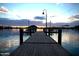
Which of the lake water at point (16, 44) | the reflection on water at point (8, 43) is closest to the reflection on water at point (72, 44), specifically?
the lake water at point (16, 44)

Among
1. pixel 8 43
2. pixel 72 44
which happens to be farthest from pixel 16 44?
pixel 72 44

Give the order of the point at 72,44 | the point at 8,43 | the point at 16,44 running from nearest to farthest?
1. the point at 16,44
2. the point at 72,44
3. the point at 8,43

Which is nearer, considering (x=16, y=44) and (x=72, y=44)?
(x=16, y=44)

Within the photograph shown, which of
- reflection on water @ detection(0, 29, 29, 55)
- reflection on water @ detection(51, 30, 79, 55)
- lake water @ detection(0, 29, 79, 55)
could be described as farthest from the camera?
reflection on water @ detection(51, 30, 79, 55)

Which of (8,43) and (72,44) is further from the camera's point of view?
(8,43)

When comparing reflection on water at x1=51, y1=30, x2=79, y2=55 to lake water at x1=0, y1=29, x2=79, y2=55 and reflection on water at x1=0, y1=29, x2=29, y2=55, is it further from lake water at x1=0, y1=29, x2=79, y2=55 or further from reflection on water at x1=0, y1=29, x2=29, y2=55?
reflection on water at x1=0, y1=29, x2=29, y2=55

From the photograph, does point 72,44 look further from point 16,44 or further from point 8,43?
point 8,43

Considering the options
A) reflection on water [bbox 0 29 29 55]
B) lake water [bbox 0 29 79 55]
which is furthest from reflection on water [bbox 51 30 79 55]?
reflection on water [bbox 0 29 29 55]

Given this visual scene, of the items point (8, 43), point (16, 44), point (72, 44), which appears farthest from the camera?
point (8, 43)

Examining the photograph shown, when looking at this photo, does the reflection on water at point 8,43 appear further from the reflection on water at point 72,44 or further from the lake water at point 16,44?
the reflection on water at point 72,44

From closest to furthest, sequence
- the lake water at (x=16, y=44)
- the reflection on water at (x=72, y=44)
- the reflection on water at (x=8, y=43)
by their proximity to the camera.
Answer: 1. the reflection on water at (x=8, y=43)
2. the lake water at (x=16, y=44)
3. the reflection on water at (x=72, y=44)

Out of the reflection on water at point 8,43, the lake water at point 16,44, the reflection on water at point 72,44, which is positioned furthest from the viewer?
the reflection on water at point 72,44

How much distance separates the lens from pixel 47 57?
13.4 feet

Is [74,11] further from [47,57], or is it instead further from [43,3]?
[47,57]
